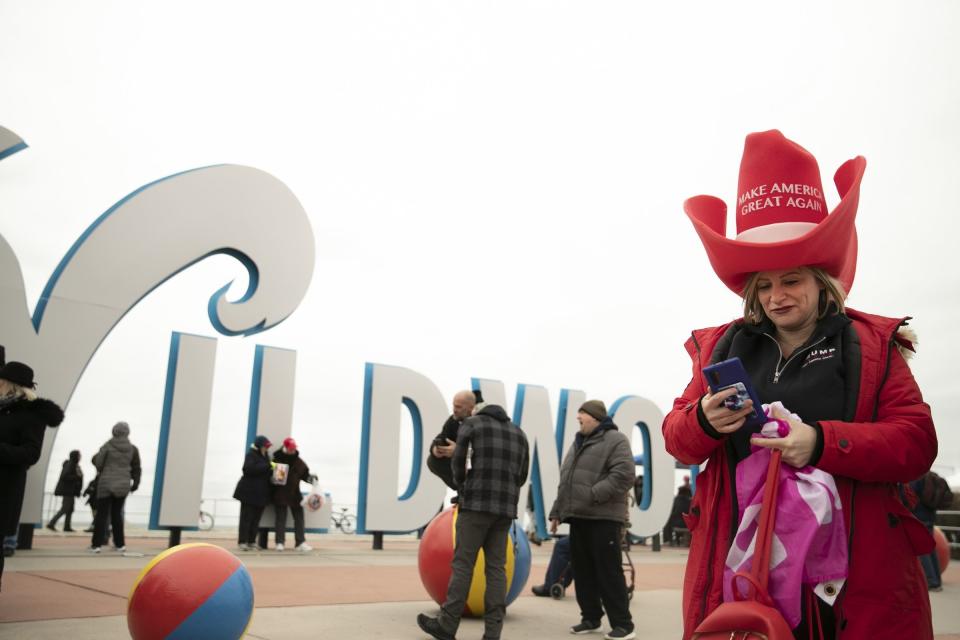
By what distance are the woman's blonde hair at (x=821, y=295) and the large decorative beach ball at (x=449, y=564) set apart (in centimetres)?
448

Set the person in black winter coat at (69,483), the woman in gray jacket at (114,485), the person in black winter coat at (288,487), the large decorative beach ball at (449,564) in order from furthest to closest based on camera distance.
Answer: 1. the person in black winter coat at (69,483)
2. the person in black winter coat at (288,487)
3. the woman in gray jacket at (114,485)
4. the large decorative beach ball at (449,564)

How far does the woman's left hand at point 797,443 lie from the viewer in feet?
6.60

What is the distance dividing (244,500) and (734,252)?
37.1 ft

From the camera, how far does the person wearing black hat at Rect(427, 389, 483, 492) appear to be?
21.6 ft

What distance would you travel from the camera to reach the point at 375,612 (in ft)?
22.3

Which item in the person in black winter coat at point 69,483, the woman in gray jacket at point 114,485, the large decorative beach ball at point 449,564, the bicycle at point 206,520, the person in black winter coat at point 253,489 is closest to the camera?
the large decorative beach ball at point 449,564

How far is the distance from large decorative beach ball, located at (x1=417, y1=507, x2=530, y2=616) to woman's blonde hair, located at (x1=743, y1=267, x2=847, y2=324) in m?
4.48

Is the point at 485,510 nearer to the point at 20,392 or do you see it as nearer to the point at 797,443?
the point at 20,392

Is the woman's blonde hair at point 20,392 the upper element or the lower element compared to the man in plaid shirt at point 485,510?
upper

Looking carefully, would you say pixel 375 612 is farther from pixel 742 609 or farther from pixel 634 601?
pixel 742 609

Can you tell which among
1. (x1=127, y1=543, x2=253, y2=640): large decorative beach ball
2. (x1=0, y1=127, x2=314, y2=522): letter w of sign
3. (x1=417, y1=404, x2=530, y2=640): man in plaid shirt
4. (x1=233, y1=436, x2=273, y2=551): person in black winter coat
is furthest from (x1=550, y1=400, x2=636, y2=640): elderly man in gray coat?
(x1=0, y1=127, x2=314, y2=522): letter w of sign

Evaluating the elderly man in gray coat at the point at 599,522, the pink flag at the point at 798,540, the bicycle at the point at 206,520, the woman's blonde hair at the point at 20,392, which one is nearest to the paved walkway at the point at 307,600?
the elderly man in gray coat at the point at 599,522

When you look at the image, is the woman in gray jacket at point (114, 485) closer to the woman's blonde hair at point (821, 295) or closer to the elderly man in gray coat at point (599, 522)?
the elderly man in gray coat at point (599, 522)

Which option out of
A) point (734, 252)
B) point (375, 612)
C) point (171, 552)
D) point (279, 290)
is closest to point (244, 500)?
point (279, 290)
